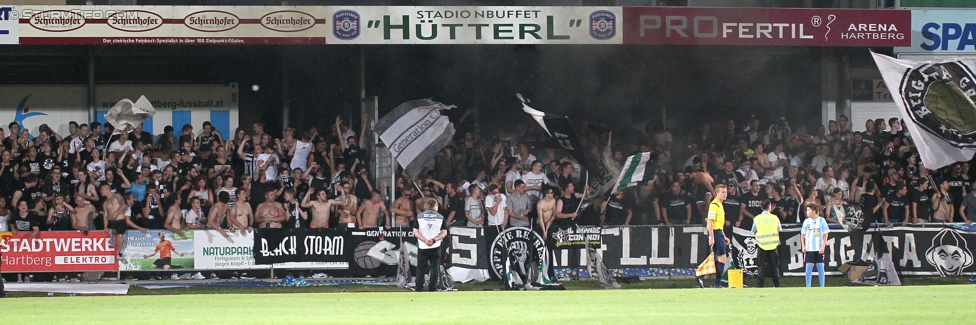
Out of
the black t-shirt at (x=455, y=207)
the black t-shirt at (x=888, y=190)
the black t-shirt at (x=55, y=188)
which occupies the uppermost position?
the black t-shirt at (x=55, y=188)

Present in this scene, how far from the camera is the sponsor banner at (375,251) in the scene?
62.4 ft

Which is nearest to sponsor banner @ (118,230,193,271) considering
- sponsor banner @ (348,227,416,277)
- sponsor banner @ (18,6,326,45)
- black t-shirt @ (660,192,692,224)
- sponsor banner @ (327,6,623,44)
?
sponsor banner @ (348,227,416,277)

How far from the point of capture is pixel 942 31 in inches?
922

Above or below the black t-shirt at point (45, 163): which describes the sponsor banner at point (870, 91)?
above

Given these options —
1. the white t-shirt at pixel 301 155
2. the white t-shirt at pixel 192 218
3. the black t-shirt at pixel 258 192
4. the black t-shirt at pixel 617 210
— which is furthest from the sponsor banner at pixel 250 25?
the black t-shirt at pixel 617 210

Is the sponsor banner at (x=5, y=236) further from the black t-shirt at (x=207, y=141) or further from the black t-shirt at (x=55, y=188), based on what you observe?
the black t-shirt at (x=207, y=141)

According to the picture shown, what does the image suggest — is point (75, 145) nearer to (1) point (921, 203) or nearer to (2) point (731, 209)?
(2) point (731, 209)

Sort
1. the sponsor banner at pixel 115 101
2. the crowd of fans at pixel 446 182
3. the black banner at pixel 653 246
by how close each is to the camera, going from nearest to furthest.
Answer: the black banner at pixel 653 246 → the crowd of fans at pixel 446 182 → the sponsor banner at pixel 115 101

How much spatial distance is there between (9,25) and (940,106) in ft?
52.2

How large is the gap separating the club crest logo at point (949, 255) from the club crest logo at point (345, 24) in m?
10.4

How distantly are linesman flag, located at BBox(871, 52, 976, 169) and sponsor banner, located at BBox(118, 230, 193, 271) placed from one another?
11678 mm

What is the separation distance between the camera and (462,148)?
22.6 metres

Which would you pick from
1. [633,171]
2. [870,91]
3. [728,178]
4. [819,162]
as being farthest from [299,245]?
[870,91]

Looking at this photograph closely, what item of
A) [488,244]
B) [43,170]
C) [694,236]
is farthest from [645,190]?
[43,170]
